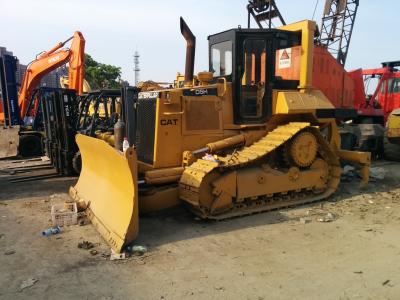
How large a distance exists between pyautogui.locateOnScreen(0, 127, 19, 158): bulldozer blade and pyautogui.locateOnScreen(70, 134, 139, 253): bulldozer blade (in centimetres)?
674

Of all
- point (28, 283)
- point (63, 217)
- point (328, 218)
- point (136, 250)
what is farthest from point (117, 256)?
point (328, 218)

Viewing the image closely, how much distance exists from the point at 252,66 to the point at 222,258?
3535 mm

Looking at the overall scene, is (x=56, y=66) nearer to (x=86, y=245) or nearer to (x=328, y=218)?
(x=86, y=245)

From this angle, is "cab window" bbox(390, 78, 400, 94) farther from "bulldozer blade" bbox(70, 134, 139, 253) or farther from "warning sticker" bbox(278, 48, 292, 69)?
"bulldozer blade" bbox(70, 134, 139, 253)

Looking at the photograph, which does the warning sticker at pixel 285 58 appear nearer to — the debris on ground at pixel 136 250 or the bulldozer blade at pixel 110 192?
the bulldozer blade at pixel 110 192

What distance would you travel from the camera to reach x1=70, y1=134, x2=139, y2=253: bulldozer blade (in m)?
4.92

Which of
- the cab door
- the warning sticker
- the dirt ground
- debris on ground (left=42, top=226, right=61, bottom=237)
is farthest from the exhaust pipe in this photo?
debris on ground (left=42, top=226, right=61, bottom=237)

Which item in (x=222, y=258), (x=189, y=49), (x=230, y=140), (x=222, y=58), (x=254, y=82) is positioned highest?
(x=189, y=49)

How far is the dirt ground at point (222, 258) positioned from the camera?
12.7 feet

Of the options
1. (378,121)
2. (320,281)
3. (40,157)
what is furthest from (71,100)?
(378,121)

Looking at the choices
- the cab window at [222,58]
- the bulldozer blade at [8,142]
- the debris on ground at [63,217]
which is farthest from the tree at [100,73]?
the debris on ground at [63,217]

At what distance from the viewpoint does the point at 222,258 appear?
463 cm

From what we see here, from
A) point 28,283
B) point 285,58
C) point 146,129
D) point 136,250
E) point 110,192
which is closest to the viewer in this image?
point 28,283

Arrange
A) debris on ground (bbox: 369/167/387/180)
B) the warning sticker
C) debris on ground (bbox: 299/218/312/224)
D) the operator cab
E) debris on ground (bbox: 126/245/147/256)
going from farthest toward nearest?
debris on ground (bbox: 369/167/387/180) < the warning sticker < the operator cab < debris on ground (bbox: 299/218/312/224) < debris on ground (bbox: 126/245/147/256)
